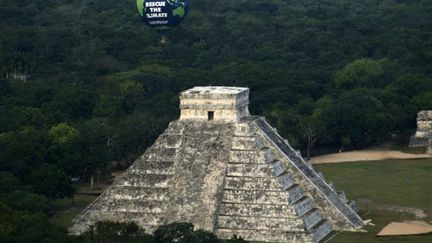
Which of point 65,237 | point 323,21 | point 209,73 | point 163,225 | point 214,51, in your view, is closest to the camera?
point 65,237

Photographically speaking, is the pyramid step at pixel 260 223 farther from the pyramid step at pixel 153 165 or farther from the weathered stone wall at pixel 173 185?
the pyramid step at pixel 153 165

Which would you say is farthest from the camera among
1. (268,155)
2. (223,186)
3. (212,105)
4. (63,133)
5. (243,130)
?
(63,133)

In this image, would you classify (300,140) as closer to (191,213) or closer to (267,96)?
(267,96)

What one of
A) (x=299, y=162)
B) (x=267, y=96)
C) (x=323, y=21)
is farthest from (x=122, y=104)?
(x=323, y=21)

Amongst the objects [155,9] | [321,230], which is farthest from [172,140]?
[155,9]

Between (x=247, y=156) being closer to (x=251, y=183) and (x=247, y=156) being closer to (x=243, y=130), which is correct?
(x=243, y=130)

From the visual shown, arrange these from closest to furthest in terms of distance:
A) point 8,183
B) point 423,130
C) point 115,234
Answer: point 115,234
point 8,183
point 423,130
